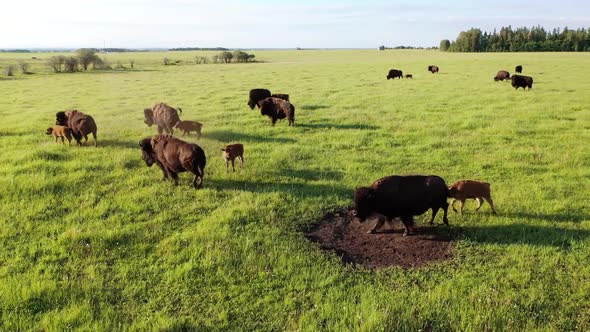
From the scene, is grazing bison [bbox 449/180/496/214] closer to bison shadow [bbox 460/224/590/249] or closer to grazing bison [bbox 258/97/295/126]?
bison shadow [bbox 460/224/590/249]

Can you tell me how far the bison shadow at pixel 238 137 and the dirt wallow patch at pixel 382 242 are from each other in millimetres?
6306

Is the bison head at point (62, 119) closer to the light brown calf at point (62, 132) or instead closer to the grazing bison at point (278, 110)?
the light brown calf at point (62, 132)

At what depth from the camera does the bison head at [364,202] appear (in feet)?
23.6

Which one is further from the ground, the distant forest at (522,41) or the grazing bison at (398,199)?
the distant forest at (522,41)

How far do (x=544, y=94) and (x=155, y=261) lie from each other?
24241 mm

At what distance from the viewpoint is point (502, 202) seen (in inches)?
333

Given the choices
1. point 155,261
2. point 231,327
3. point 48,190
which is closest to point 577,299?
point 231,327

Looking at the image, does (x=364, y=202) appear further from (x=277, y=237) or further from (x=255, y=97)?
(x=255, y=97)

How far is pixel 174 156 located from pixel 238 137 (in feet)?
16.9

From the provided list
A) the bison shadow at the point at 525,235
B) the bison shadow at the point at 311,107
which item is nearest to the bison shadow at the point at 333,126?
the bison shadow at the point at 311,107

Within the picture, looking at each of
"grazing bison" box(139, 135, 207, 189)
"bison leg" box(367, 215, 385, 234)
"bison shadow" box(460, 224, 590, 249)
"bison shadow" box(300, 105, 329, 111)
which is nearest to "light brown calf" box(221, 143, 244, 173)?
"grazing bison" box(139, 135, 207, 189)

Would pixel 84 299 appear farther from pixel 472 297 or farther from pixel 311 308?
pixel 472 297

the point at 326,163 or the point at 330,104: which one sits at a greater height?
the point at 330,104

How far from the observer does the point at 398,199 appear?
7238 millimetres
